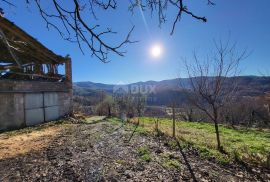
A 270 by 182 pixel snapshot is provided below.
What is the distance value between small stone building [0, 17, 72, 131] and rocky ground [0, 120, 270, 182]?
16.5ft

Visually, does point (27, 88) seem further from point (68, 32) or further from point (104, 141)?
point (68, 32)

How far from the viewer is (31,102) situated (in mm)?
15109

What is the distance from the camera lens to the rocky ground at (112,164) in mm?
5957

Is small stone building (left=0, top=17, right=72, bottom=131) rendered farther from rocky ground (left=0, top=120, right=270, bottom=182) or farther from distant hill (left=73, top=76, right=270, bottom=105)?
distant hill (left=73, top=76, right=270, bottom=105)

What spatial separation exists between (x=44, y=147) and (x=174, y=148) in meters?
4.57

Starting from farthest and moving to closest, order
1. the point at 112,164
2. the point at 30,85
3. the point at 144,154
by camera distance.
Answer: the point at 30,85
the point at 144,154
the point at 112,164

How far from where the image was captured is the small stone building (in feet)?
43.5

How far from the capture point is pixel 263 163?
7.32m

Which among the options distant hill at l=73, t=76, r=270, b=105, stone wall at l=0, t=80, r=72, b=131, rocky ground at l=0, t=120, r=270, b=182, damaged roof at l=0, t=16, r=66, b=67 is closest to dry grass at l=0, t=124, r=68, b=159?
rocky ground at l=0, t=120, r=270, b=182

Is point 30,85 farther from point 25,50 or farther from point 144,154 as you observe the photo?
point 144,154

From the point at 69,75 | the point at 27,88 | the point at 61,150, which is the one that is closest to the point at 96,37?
the point at 61,150

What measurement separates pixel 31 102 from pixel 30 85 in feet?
3.35

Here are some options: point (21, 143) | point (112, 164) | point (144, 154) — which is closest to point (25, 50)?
point (21, 143)

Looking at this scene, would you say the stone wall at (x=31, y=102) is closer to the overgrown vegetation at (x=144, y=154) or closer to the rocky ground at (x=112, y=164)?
the rocky ground at (x=112, y=164)
